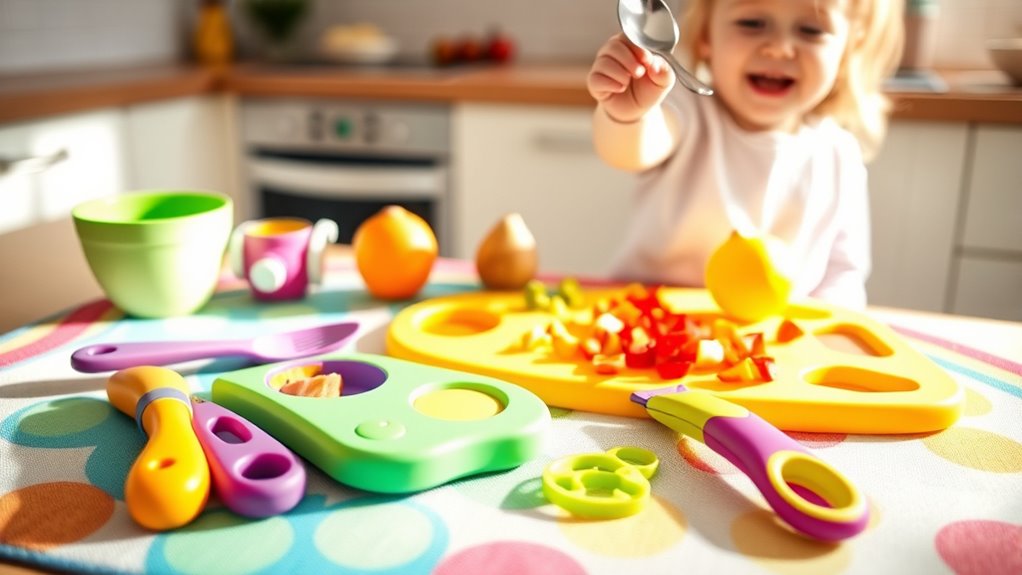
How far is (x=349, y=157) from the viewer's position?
6.78 feet

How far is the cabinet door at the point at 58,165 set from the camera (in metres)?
1.62

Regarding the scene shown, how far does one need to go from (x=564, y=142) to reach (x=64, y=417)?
4.56 feet

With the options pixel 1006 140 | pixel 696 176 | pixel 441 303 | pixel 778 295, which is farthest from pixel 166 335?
pixel 1006 140

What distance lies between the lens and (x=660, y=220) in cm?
111

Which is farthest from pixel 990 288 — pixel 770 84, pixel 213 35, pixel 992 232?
pixel 213 35

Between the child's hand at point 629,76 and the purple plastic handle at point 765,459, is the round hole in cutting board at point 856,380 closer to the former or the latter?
the purple plastic handle at point 765,459

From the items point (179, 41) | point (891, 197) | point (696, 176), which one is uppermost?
point (179, 41)

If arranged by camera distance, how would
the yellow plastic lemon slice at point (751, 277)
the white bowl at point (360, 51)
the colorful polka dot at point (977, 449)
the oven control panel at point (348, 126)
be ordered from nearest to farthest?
1. the colorful polka dot at point (977, 449)
2. the yellow plastic lemon slice at point (751, 277)
3. the oven control panel at point (348, 126)
4. the white bowl at point (360, 51)

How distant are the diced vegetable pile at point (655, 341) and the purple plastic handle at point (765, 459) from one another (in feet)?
0.35

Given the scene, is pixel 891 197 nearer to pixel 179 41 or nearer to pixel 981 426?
pixel 981 426

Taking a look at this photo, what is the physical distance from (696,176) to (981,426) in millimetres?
541

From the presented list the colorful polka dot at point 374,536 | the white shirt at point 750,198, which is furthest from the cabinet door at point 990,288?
the colorful polka dot at point 374,536

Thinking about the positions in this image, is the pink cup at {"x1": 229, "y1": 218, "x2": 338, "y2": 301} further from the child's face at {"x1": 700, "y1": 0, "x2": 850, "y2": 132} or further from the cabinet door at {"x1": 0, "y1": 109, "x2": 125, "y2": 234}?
the cabinet door at {"x1": 0, "y1": 109, "x2": 125, "y2": 234}

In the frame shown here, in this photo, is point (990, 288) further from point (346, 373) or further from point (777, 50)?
point (346, 373)
